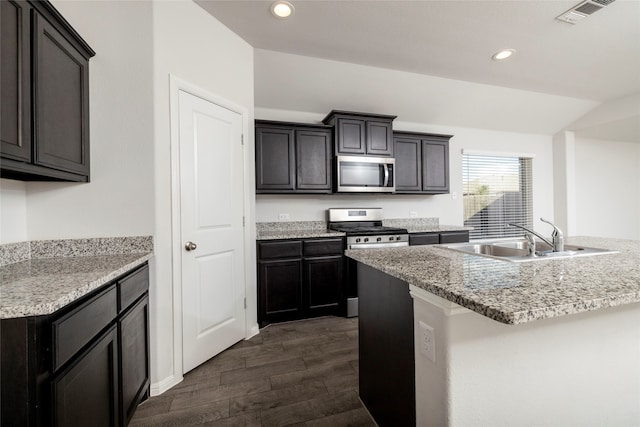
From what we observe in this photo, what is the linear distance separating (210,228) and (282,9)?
187cm

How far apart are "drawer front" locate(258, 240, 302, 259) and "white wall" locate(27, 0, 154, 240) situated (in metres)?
1.15

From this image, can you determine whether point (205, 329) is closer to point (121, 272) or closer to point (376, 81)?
point (121, 272)

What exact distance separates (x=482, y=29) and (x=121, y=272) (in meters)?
3.37

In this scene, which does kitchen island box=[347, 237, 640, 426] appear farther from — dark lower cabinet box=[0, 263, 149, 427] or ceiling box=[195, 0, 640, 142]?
ceiling box=[195, 0, 640, 142]

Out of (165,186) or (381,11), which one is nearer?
(165,186)

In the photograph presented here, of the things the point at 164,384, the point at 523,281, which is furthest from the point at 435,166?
the point at 164,384

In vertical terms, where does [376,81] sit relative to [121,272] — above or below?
above

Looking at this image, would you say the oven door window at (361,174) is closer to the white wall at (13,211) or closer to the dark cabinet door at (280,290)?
the dark cabinet door at (280,290)

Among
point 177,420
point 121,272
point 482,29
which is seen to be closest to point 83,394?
point 121,272

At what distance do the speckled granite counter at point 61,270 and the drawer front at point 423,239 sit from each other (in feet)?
9.07

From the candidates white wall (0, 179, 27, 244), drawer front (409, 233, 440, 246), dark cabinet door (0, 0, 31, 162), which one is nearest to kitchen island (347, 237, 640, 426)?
dark cabinet door (0, 0, 31, 162)

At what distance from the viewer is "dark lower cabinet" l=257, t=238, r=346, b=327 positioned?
2730 millimetres

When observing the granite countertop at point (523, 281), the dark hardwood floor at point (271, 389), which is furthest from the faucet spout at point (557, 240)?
the dark hardwood floor at point (271, 389)

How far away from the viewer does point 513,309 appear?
0.60 m
